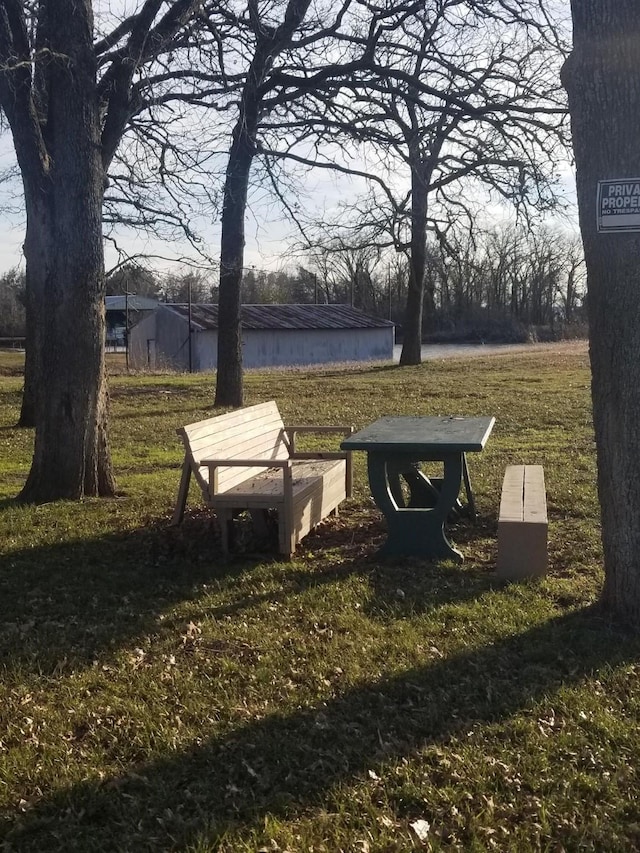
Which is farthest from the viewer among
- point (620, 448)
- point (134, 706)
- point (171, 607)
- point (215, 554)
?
point (215, 554)

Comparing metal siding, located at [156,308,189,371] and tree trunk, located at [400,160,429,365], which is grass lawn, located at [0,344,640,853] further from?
metal siding, located at [156,308,189,371]

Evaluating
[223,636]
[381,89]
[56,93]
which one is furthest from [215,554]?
[381,89]

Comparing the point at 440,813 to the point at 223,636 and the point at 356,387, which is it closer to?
the point at 223,636

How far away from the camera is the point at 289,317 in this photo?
1793 inches

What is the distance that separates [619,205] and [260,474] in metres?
3.82

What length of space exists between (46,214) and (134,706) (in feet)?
16.1

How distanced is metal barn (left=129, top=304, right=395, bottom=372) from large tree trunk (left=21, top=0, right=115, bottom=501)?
31930 millimetres

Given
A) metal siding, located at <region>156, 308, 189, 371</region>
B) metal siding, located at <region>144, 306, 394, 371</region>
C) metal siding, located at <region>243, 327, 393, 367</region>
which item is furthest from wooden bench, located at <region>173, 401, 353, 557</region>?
metal siding, located at <region>243, 327, 393, 367</region>

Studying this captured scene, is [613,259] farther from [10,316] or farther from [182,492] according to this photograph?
[10,316]

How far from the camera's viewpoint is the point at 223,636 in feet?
15.2

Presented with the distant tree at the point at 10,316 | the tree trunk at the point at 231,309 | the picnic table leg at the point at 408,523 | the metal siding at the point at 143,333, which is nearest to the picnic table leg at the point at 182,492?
the picnic table leg at the point at 408,523

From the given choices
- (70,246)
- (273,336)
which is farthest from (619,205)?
(273,336)

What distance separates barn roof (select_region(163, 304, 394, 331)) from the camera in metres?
42.3

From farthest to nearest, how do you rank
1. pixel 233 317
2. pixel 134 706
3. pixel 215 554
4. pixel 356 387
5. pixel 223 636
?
pixel 356 387 → pixel 233 317 → pixel 215 554 → pixel 223 636 → pixel 134 706
